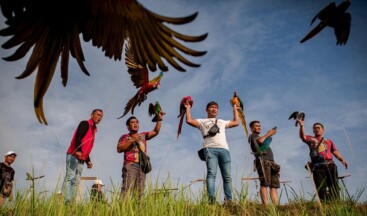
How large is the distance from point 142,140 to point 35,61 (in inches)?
145

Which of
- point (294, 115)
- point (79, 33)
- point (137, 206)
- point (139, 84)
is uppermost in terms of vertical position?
point (139, 84)

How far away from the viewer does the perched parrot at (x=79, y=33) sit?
170cm

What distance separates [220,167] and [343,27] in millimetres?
3974

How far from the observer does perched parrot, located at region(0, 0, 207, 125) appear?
5.57 ft

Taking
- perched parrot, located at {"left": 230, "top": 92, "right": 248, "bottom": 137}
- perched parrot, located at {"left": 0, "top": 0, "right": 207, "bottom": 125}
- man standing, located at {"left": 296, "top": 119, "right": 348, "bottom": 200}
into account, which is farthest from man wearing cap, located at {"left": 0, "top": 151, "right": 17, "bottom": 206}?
man standing, located at {"left": 296, "top": 119, "right": 348, "bottom": 200}

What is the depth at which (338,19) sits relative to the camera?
1622mm

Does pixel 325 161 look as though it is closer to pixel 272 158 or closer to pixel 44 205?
pixel 272 158

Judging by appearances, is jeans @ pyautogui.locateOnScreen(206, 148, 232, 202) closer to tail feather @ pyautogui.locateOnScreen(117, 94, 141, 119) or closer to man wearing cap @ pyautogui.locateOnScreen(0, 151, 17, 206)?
tail feather @ pyautogui.locateOnScreen(117, 94, 141, 119)

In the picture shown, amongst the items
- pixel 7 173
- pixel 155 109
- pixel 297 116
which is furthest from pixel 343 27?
pixel 7 173

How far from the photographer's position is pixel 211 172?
5.08 metres

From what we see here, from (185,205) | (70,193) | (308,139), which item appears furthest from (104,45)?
(308,139)

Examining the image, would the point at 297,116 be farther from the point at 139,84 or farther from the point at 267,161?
the point at 139,84

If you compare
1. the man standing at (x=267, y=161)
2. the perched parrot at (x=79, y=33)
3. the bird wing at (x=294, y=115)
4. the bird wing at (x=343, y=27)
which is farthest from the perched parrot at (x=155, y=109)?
the bird wing at (x=343, y=27)

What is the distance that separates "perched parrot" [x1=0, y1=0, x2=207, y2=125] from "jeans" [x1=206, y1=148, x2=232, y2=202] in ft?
11.1
